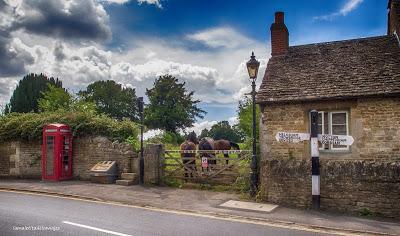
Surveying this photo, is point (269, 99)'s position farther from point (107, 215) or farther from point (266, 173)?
point (107, 215)

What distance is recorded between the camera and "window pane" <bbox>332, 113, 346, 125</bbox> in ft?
43.7

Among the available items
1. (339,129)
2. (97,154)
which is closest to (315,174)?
(339,129)

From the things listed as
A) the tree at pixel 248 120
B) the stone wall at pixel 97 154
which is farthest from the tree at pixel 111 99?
the stone wall at pixel 97 154

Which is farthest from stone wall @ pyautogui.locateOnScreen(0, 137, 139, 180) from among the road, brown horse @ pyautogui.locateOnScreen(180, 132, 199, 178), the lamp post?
the lamp post

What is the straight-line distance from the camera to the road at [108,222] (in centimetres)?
704

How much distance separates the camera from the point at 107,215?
337 inches

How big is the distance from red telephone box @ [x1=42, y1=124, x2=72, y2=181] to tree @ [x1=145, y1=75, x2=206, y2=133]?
36.4m

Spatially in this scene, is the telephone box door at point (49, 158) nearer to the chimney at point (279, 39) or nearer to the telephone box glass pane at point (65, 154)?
the telephone box glass pane at point (65, 154)

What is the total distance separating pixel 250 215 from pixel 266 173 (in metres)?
2.15

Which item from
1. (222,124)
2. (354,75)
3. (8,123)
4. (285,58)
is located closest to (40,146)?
(8,123)

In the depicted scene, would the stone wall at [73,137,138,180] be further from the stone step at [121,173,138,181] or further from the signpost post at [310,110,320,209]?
the signpost post at [310,110,320,209]

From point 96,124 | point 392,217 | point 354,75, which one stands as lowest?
point 392,217

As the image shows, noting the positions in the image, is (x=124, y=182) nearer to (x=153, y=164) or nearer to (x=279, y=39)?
(x=153, y=164)

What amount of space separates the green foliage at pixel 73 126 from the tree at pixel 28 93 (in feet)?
129
